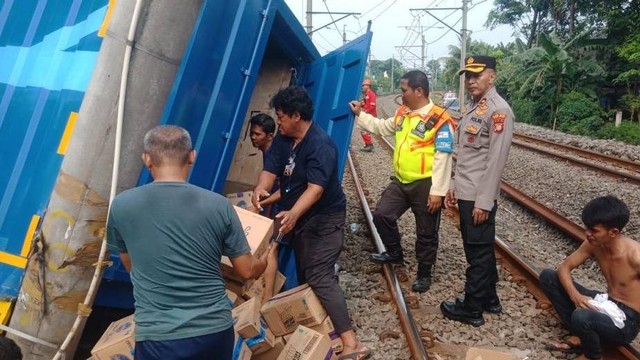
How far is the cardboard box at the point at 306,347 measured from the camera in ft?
9.64

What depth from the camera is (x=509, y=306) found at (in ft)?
13.9

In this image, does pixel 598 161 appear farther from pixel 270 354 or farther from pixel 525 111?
pixel 525 111

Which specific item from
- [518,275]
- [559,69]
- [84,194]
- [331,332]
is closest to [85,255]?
[84,194]

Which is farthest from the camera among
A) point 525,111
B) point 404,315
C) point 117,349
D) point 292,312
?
point 525,111

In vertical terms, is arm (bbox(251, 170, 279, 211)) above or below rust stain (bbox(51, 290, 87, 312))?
above

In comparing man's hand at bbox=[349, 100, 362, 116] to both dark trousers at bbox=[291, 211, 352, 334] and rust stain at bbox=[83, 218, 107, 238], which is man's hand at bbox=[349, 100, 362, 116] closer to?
dark trousers at bbox=[291, 211, 352, 334]

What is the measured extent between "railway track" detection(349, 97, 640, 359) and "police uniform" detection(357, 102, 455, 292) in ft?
1.34

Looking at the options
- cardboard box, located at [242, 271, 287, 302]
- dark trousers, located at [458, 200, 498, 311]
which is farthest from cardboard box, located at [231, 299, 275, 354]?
dark trousers, located at [458, 200, 498, 311]

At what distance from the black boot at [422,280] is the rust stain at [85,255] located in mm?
2674

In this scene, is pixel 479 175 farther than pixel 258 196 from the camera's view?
Yes

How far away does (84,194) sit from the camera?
2.80 metres

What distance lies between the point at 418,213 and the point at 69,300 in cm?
280

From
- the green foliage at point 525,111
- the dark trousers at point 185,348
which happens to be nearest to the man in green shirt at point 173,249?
the dark trousers at point 185,348

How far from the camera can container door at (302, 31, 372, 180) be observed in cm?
443
